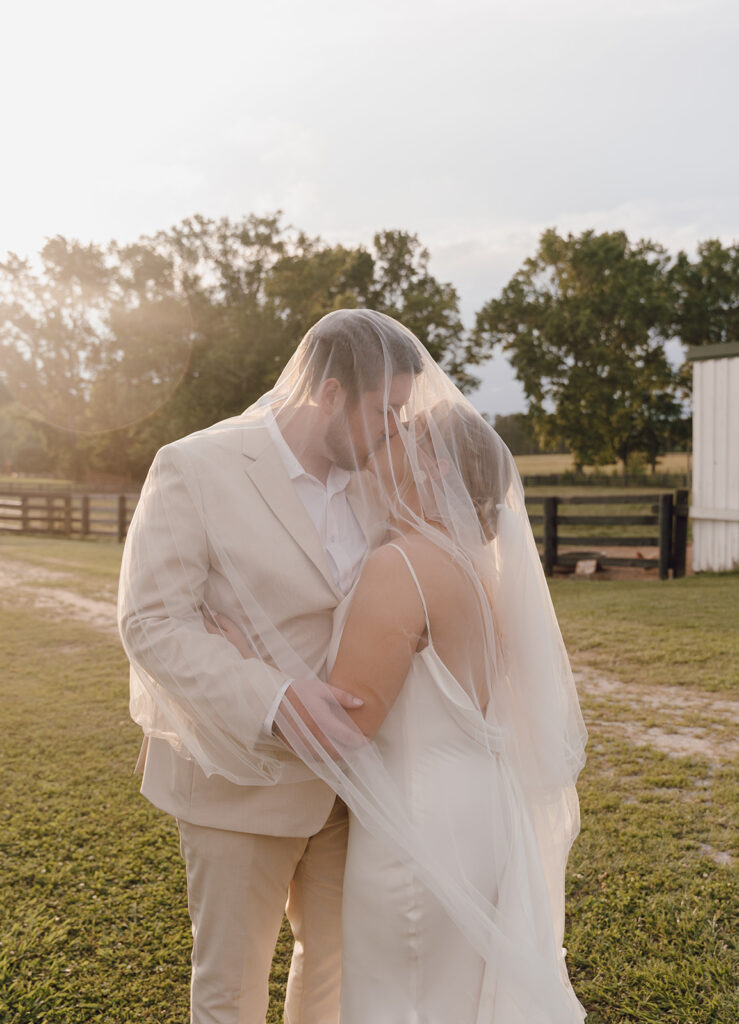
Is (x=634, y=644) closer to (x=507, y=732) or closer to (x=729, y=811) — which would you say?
(x=729, y=811)

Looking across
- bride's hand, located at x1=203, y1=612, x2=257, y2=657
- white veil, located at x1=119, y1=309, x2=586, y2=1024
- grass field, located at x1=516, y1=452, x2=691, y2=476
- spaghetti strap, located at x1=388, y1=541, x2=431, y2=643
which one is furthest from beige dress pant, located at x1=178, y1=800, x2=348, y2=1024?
grass field, located at x1=516, y1=452, x2=691, y2=476

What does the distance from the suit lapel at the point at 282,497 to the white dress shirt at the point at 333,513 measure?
0.09 ft

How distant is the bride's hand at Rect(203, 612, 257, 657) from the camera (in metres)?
1.88

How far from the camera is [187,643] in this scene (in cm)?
181

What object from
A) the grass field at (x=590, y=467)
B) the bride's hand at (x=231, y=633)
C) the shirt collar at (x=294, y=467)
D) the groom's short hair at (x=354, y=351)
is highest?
the grass field at (x=590, y=467)

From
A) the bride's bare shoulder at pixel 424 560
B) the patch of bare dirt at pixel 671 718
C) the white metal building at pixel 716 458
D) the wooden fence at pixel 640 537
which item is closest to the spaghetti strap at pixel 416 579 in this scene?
the bride's bare shoulder at pixel 424 560

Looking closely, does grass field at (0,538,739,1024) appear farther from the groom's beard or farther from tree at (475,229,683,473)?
tree at (475,229,683,473)

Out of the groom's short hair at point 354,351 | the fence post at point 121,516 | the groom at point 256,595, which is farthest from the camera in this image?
the fence post at point 121,516

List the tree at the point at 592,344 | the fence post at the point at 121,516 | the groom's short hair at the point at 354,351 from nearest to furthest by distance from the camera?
the groom's short hair at the point at 354,351 < the fence post at the point at 121,516 < the tree at the point at 592,344

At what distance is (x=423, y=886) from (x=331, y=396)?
118 cm

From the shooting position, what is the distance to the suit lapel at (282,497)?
1.89 m

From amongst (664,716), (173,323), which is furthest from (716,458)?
(173,323)

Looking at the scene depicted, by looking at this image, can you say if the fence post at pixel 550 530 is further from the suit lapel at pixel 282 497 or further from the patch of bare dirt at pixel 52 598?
the suit lapel at pixel 282 497

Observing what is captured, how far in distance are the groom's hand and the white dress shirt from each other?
262 mm
